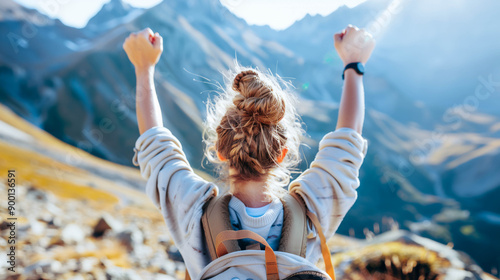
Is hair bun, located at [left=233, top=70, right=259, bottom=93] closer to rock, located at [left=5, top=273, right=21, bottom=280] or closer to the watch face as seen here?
the watch face

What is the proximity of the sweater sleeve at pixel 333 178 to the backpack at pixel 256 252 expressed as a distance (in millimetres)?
124

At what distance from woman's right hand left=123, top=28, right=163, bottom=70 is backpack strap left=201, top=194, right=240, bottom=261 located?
1.05 metres

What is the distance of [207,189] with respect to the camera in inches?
74.5

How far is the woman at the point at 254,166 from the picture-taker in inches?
71.5

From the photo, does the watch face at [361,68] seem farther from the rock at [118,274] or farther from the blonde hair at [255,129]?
the rock at [118,274]

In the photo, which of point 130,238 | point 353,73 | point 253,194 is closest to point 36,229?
point 130,238

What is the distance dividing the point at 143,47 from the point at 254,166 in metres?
Result: 1.09

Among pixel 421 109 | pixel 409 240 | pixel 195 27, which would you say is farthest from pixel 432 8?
pixel 409 240

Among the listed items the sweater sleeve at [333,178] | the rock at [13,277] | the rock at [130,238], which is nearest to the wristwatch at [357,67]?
the sweater sleeve at [333,178]

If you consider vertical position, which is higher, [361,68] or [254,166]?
[361,68]

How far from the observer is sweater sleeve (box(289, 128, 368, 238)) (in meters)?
1.89

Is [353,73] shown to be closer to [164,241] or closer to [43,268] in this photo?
[43,268]

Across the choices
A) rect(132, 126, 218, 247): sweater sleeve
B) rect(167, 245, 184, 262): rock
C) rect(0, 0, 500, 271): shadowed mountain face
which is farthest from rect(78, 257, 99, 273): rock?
rect(0, 0, 500, 271): shadowed mountain face

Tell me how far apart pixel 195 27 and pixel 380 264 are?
188 metres
